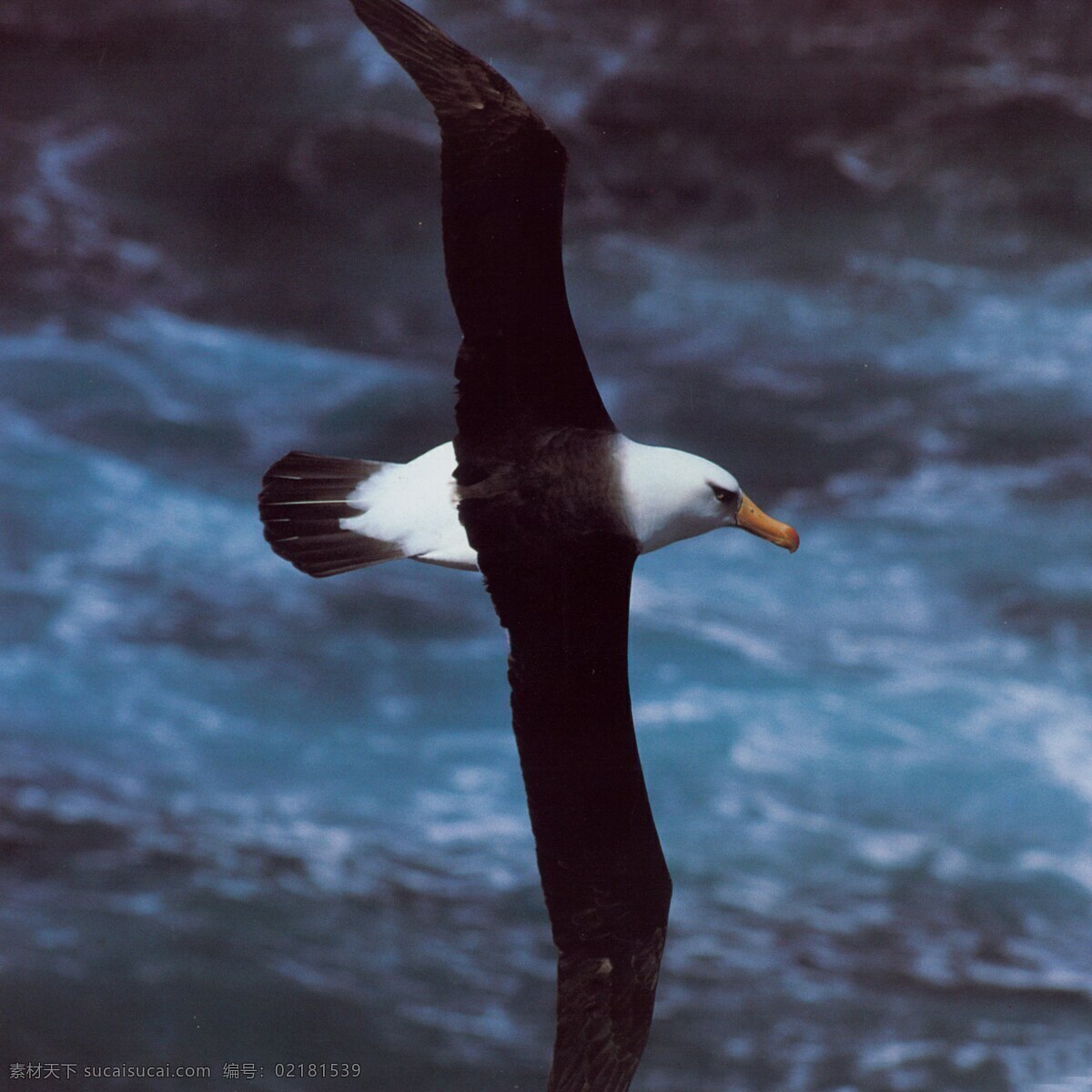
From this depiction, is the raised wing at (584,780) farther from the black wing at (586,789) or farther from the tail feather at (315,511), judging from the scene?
the tail feather at (315,511)

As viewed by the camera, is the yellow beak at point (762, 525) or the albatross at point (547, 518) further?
the yellow beak at point (762, 525)

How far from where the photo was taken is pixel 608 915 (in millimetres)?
2670

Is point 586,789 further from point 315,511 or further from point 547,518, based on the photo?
point 315,511

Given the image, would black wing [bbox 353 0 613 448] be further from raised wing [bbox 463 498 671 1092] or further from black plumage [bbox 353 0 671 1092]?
raised wing [bbox 463 498 671 1092]

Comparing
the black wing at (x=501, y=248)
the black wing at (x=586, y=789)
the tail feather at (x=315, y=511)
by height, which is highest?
the black wing at (x=501, y=248)

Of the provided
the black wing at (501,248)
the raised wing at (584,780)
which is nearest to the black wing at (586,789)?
the raised wing at (584,780)

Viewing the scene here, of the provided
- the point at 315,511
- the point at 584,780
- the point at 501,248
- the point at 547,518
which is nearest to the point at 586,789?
the point at 584,780

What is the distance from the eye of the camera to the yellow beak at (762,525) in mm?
2674

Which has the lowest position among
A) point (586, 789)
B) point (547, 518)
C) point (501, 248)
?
point (586, 789)

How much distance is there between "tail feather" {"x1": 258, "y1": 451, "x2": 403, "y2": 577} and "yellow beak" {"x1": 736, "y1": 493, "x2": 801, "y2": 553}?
25.7 inches

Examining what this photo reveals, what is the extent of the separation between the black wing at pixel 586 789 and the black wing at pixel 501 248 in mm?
216

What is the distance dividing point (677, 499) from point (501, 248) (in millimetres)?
544

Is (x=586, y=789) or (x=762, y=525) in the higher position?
(x=762, y=525)

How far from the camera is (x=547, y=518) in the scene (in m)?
2.54
